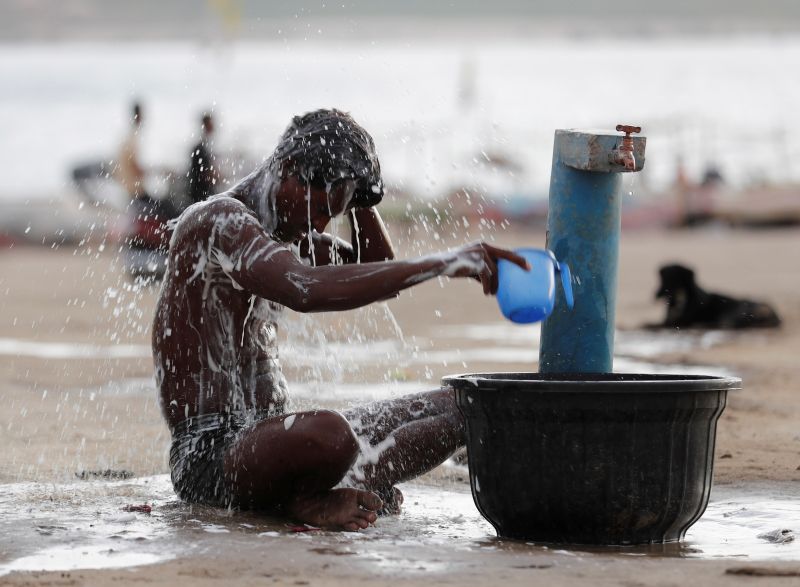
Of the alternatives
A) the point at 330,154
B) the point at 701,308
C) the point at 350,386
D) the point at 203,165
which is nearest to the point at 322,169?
the point at 330,154

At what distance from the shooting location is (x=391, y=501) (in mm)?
4547

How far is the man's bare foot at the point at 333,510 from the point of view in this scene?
409 centimetres

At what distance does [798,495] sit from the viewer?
16.1 feet

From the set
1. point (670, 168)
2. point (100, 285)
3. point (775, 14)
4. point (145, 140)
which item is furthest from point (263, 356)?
point (775, 14)

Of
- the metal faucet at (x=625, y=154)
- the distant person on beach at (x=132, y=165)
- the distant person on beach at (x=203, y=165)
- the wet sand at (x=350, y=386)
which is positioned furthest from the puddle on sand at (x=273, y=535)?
the distant person on beach at (x=132, y=165)

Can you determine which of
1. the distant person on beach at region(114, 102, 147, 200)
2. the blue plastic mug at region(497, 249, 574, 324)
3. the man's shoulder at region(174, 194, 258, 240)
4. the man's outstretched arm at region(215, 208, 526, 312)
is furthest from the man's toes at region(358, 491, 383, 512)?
the distant person on beach at region(114, 102, 147, 200)

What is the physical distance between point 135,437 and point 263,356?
1.84 metres

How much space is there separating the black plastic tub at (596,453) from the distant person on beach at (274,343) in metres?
0.37

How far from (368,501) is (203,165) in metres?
10.9

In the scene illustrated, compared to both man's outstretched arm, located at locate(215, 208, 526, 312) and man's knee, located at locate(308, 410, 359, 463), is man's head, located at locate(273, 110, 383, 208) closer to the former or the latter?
man's outstretched arm, located at locate(215, 208, 526, 312)

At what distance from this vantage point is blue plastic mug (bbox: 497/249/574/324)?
12.3 ft

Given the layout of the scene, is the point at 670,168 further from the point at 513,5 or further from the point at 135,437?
the point at 513,5

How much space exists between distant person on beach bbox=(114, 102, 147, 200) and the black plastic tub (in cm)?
1175

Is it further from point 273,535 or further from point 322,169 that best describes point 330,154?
point 273,535
